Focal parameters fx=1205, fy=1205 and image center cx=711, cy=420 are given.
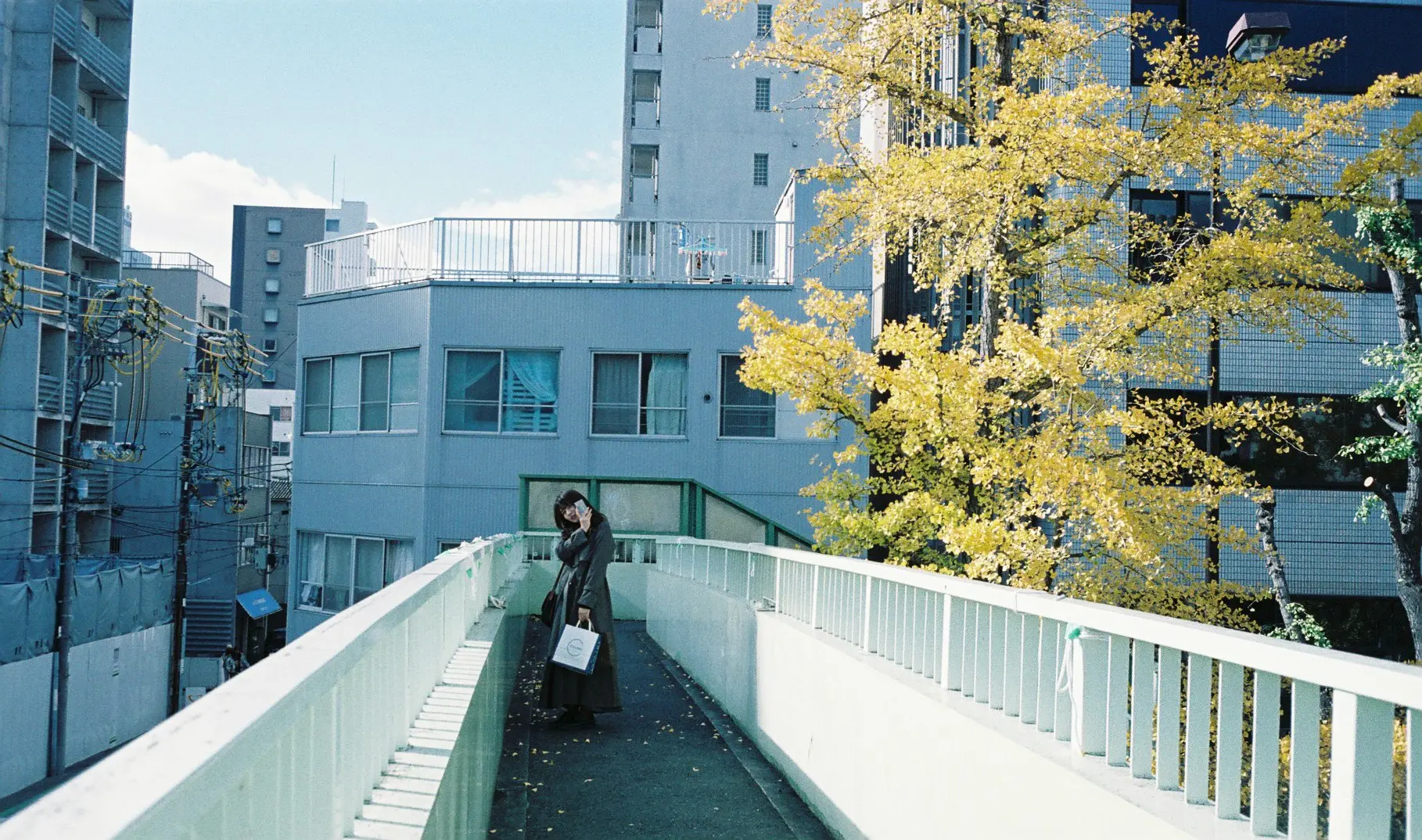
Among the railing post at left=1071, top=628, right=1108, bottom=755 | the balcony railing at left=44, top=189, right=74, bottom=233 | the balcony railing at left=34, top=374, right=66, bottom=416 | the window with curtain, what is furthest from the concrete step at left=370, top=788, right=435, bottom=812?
the balcony railing at left=44, top=189, right=74, bottom=233

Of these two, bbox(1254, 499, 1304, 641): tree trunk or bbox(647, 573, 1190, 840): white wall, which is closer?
bbox(647, 573, 1190, 840): white wall

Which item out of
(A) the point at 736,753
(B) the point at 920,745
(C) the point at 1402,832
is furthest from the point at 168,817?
(A) the point at 736,753

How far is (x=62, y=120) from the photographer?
135 ft

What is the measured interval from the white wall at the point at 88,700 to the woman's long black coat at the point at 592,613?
18590 mm

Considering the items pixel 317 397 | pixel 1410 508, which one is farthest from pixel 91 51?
pixel 1410 508

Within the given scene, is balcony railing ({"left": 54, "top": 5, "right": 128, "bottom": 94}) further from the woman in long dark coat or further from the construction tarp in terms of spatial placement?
the woman in long dark coat

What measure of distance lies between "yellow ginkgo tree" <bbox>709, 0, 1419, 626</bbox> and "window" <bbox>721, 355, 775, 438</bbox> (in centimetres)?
1058

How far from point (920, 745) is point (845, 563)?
1.78m

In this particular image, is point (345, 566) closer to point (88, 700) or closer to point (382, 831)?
point (88, 700)

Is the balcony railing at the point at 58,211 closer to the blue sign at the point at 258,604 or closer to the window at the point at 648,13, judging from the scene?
the blue sign at the point at 258,604

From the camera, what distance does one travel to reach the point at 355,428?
2433 cm

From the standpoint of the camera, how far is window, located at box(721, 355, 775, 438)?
22.5 metres

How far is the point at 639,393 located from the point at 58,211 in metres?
28.7

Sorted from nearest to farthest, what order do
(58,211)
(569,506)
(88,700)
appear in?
1. (569,506)
2. (88,700)
3. (58,211)
